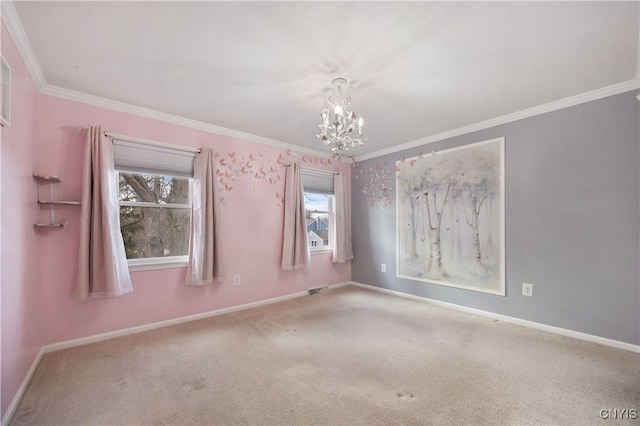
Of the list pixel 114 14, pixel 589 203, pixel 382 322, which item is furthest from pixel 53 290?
pixel 589 203

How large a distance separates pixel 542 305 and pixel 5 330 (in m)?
4.29

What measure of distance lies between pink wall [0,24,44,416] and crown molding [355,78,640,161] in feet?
12.9

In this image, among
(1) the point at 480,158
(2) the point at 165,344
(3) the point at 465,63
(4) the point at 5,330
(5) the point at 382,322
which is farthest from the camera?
(1) the point at 480,158

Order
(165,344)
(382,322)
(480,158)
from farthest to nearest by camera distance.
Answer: (480,158) < (382,322) < (165,344)

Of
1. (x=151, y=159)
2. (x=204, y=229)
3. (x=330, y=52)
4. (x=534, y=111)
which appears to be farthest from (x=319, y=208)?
(x=534, y=111)

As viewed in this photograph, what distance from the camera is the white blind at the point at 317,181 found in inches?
169

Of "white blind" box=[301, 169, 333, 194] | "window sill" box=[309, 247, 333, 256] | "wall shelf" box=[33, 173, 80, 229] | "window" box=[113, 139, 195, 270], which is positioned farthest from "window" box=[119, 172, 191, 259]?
"window sill" box=[309, 247, 333, 256]

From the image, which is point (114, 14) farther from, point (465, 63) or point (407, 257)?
point (407, 257)

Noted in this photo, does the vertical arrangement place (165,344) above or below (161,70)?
below

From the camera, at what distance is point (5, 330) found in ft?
5.21

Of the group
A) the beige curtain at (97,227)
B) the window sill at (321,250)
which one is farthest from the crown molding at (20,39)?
the window sill at (321,250)

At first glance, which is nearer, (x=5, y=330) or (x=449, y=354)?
(x=5, y=330)

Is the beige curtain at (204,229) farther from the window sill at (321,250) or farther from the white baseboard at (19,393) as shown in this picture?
the window sill at (321,250)

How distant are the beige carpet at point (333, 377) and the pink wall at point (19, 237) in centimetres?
27
